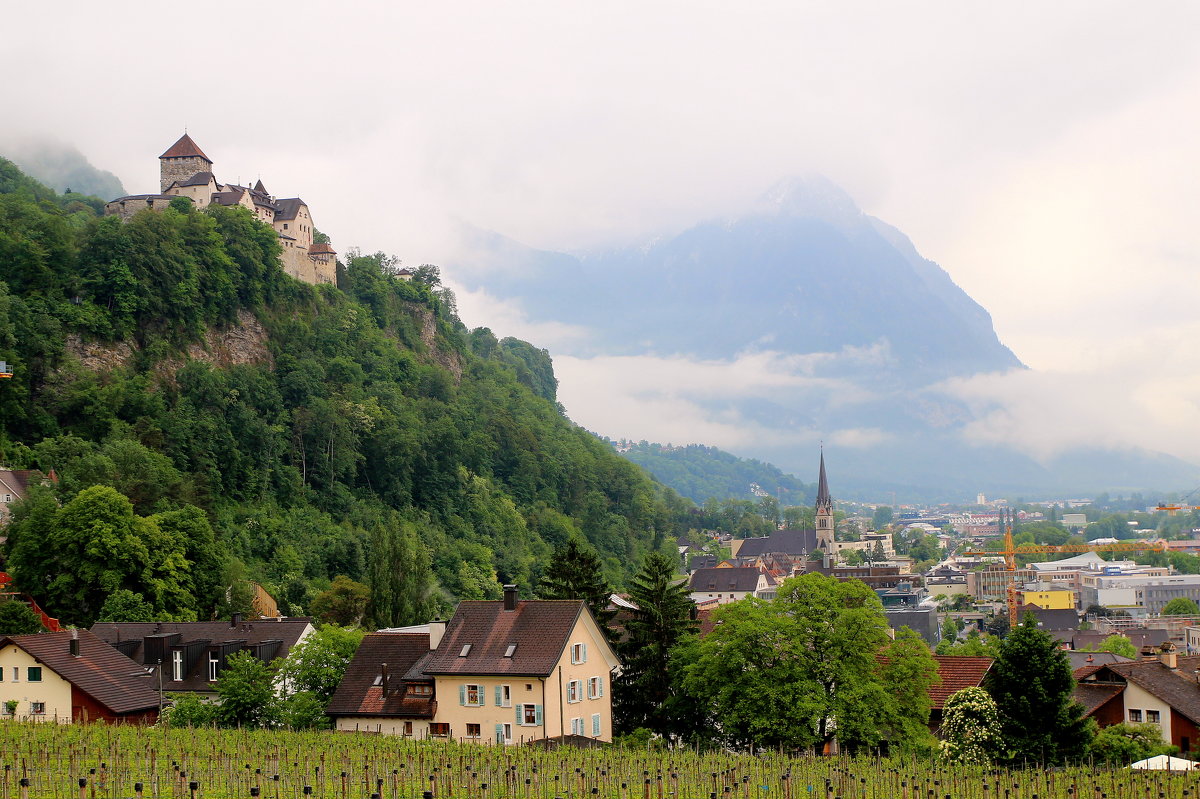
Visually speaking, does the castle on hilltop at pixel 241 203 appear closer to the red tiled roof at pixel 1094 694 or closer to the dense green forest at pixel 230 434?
the dense green forest at pixel 230 434

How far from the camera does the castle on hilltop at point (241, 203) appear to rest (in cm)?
12456

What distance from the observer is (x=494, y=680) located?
46469 mm

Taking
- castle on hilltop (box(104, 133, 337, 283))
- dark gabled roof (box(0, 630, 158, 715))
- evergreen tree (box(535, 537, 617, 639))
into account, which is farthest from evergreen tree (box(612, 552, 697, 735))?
castle on hilltop (box(104, 133, 337, 283))

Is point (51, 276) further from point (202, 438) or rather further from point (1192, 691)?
point (1192, 691)

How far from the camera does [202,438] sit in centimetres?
9925

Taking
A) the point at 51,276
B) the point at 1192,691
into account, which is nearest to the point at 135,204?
the point at 51,276

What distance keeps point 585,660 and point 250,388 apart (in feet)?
228

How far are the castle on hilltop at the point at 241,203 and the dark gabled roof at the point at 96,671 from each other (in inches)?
3128

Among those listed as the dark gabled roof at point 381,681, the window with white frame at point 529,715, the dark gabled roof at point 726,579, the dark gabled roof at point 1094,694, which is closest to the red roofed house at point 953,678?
the dark gabled roof at point 1094,694

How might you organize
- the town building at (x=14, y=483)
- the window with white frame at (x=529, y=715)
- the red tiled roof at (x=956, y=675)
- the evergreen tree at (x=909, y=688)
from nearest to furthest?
1. the evergreen tree at (x=909, y=688)
2. the window with white frame at (x=529, y=715)
3. the red tiled roof at (x=956, y=675)
4. the town building at (x=14, y=483)

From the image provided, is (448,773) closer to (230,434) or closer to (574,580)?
(574,580)

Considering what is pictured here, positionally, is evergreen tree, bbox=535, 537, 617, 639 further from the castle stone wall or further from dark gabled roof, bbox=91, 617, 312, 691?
the castle stone wall

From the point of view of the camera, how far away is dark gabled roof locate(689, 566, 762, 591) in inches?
6535

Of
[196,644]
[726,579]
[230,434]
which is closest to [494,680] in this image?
[196,644]
